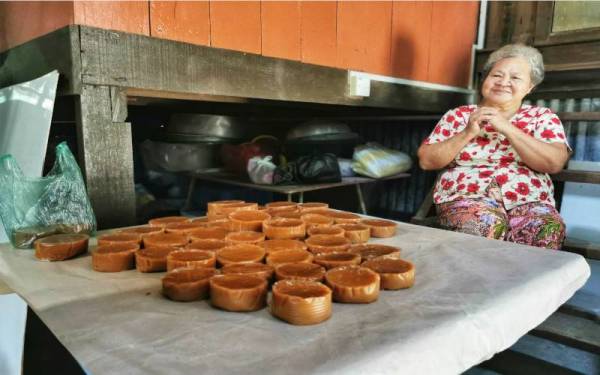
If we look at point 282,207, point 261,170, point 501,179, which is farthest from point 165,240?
point 261,170

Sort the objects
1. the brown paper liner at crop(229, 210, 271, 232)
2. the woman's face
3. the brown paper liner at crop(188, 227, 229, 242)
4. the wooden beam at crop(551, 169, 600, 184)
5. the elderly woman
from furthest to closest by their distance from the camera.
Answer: the wooden beam at crop(551, 169, 600, 184) < the woman's face < the elderly woman < the brown paper liner at crop(229, 210, 271, 232) < the brown paper liner at crop(188, 227, 229, 242)

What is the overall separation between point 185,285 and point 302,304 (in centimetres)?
33

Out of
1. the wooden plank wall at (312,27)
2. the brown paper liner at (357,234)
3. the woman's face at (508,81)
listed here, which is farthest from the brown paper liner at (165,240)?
the woman's face at (508,81)

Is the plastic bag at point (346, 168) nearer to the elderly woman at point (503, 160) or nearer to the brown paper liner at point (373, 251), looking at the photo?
the elderly woman at point (503, 160)

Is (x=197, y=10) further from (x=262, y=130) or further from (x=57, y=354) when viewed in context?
(x=262, y=130)

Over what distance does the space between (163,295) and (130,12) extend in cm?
138

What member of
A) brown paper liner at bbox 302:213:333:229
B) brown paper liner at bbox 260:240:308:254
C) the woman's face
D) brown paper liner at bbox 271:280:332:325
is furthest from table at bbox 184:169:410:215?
brown paper liner at bbox 271:280:332:325

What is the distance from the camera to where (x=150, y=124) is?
4.91m

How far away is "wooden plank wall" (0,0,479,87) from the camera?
188cm

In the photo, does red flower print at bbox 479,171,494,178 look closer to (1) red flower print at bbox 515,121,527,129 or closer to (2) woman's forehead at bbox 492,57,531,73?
(1) red flower print at bbox 515,121,527,129

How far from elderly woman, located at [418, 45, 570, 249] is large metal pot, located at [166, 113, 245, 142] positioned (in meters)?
2.23

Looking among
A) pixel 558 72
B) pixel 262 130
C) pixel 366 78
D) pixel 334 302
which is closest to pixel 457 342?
pixel 334 302

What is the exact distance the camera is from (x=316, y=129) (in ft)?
13.4

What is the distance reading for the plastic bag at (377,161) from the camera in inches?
154
